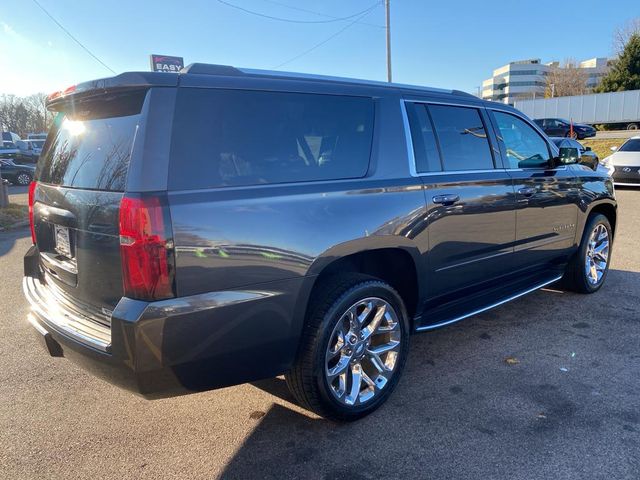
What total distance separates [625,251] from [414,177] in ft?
17.5

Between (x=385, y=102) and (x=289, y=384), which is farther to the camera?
(x=385, y=102)

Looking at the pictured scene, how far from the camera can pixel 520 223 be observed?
400 cm

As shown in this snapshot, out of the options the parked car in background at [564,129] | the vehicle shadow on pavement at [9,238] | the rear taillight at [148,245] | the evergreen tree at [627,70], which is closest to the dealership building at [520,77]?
the evergreen tree at [627,70]

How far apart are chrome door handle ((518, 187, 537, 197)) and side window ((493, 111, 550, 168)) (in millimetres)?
209

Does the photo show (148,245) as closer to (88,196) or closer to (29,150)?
(88,196)

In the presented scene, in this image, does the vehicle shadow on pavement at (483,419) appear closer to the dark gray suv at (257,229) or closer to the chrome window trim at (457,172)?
the dark gray suv at (257,229)

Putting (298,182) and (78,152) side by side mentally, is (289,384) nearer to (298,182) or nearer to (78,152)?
(298,182)

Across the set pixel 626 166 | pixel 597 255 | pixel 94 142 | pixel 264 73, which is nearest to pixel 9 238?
pixel 94 142

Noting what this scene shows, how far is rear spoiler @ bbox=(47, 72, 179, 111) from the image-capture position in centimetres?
223

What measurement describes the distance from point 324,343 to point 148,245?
1.10 metres

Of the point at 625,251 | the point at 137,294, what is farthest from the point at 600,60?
the point at 137,294

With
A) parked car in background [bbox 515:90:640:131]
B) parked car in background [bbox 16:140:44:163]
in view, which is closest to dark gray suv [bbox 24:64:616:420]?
parked car in background [bbox 16:140:44:163]

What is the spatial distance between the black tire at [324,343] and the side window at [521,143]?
1.97m

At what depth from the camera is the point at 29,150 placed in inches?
954
